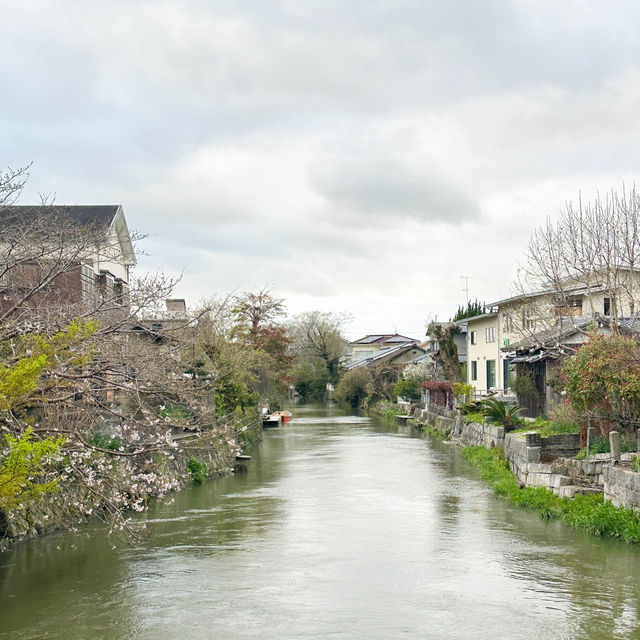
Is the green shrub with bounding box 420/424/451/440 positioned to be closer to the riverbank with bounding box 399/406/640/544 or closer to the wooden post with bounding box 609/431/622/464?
the riverbank with bounding box 399/406/640/544

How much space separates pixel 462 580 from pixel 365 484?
10.9m

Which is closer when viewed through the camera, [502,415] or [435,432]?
[502,415]

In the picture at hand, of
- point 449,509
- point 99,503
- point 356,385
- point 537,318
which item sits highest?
point 537,318

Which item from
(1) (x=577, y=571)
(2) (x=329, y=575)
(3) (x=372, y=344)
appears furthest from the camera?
(3) (x=372, y=344)

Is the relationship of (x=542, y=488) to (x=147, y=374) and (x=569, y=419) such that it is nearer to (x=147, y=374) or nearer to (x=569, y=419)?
(x=569, y=419)

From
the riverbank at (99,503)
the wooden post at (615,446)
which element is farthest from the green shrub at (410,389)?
the wooden post at (615,446)

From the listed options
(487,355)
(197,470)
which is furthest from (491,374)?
(197,470)

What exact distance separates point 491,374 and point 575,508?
93.4 ft

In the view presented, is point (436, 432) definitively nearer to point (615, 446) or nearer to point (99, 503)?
point (615, 446)

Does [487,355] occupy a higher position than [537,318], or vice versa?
[537,318]

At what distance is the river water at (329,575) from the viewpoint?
11.3 m

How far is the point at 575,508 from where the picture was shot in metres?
17.8

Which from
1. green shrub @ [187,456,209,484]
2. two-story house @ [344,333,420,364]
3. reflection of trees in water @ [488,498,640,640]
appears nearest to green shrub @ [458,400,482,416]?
green shrub @ [187,456,209,484]

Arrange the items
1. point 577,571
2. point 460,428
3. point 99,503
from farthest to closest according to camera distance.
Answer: point 460,428, point 577,571, point 99,503
